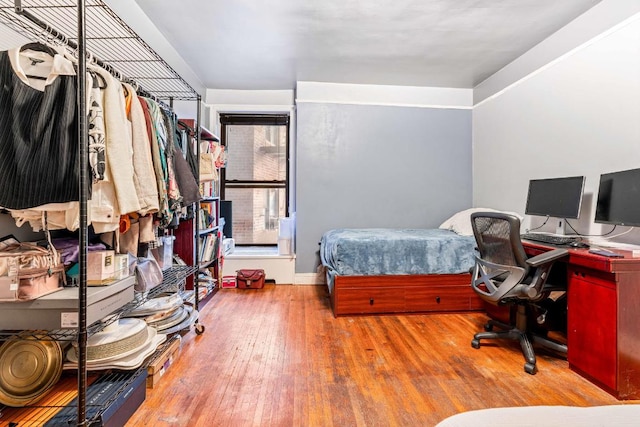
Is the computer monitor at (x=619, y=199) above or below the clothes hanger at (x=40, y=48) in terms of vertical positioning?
below

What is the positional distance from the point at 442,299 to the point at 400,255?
59cm

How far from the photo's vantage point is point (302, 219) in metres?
3.81

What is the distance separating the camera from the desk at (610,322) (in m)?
1.64

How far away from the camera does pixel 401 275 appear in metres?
2.89

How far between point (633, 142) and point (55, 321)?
3.35 meters

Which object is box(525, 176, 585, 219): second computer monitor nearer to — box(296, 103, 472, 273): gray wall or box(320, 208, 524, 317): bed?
box(320, 208, 524, 317): bed

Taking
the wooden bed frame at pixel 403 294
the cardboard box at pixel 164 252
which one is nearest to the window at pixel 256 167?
the wooden bed frame at pixel 403 294

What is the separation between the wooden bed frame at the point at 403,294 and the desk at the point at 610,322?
110 cm

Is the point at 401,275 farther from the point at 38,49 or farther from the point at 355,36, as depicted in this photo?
the point at 38,49

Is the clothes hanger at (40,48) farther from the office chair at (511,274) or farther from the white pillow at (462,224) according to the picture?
the white pillow at (462,224)

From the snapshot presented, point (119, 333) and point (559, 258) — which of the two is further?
point (559, 258)

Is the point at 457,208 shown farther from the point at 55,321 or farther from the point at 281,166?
the point at 55,321

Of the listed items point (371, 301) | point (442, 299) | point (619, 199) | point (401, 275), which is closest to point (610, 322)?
point (619, 199)

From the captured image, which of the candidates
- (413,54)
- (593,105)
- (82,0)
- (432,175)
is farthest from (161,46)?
(593,105)
